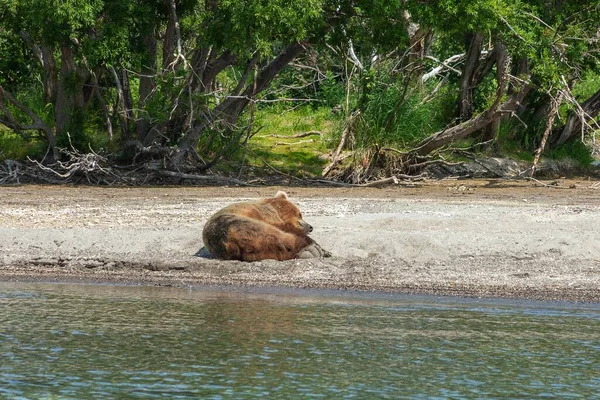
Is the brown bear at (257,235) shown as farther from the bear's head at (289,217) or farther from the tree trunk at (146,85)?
the tree trunk at (146,85)

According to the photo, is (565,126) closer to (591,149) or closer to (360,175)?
(591,149)

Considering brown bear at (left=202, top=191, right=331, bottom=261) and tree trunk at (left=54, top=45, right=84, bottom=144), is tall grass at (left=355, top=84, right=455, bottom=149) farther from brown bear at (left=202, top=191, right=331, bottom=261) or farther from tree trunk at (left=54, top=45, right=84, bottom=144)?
brown bear at (left=202, top=191, right=331, bottom=261)

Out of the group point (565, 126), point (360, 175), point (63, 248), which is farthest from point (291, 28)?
point (565, 126)

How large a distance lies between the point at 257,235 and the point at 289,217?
616mm

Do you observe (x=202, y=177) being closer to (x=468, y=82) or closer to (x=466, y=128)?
(x=466, y=128)

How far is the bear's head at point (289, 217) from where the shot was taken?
37.3 feet

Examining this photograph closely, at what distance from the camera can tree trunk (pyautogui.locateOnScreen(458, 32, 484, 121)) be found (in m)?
21.8

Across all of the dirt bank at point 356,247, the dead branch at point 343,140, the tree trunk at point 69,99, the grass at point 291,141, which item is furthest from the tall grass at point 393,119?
the tree trunk at point 69,99

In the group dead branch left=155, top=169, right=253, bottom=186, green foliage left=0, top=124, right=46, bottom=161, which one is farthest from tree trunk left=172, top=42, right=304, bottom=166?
green foliage left=0, top=124, right=46, bottom=161

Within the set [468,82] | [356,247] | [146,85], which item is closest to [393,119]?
[468,82]

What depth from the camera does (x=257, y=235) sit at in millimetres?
11047

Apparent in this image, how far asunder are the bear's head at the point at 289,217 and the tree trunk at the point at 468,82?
35.9ft

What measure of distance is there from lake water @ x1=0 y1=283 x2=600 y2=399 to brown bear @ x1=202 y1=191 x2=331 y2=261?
0.76 m

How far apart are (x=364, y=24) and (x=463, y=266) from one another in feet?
27.6
